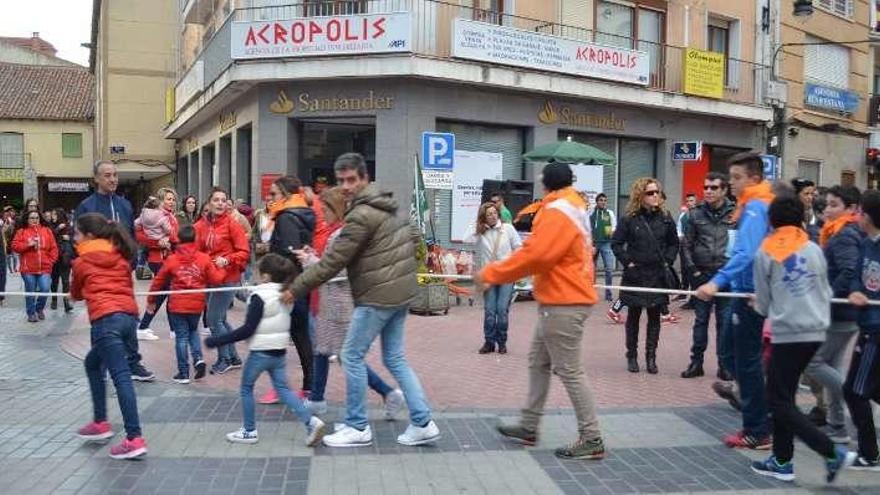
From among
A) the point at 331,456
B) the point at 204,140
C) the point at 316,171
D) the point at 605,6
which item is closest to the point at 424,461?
the point at 331,456

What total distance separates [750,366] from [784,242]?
1032 millimetres

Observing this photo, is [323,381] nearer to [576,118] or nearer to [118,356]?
[118,356]

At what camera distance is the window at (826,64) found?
23.2m

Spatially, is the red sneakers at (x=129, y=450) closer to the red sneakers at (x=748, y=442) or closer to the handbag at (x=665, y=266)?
the red sneakers at (x=748, y=442)

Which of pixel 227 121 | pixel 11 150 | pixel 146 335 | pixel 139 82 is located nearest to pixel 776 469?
pixel 146 335

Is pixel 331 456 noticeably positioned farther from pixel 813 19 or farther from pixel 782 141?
pixel 813 19

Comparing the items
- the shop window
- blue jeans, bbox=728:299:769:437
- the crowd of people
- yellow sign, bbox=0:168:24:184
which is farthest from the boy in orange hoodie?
the shop window

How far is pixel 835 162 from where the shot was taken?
24359mm

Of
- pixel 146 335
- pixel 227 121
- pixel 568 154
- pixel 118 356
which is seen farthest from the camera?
pixel 227 121

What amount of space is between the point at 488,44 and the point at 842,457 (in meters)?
12.5

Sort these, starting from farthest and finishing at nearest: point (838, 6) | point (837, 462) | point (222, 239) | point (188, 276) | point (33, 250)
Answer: point (838, 6), point (33, 250), point (222, 239), point (188, 276), point (837, 462)

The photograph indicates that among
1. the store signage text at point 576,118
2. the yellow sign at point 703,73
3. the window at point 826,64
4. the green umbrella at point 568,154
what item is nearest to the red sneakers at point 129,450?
the green umbrella at point 568,154

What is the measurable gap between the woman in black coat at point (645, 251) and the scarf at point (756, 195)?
100 inches

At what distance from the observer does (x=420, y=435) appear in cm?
583
